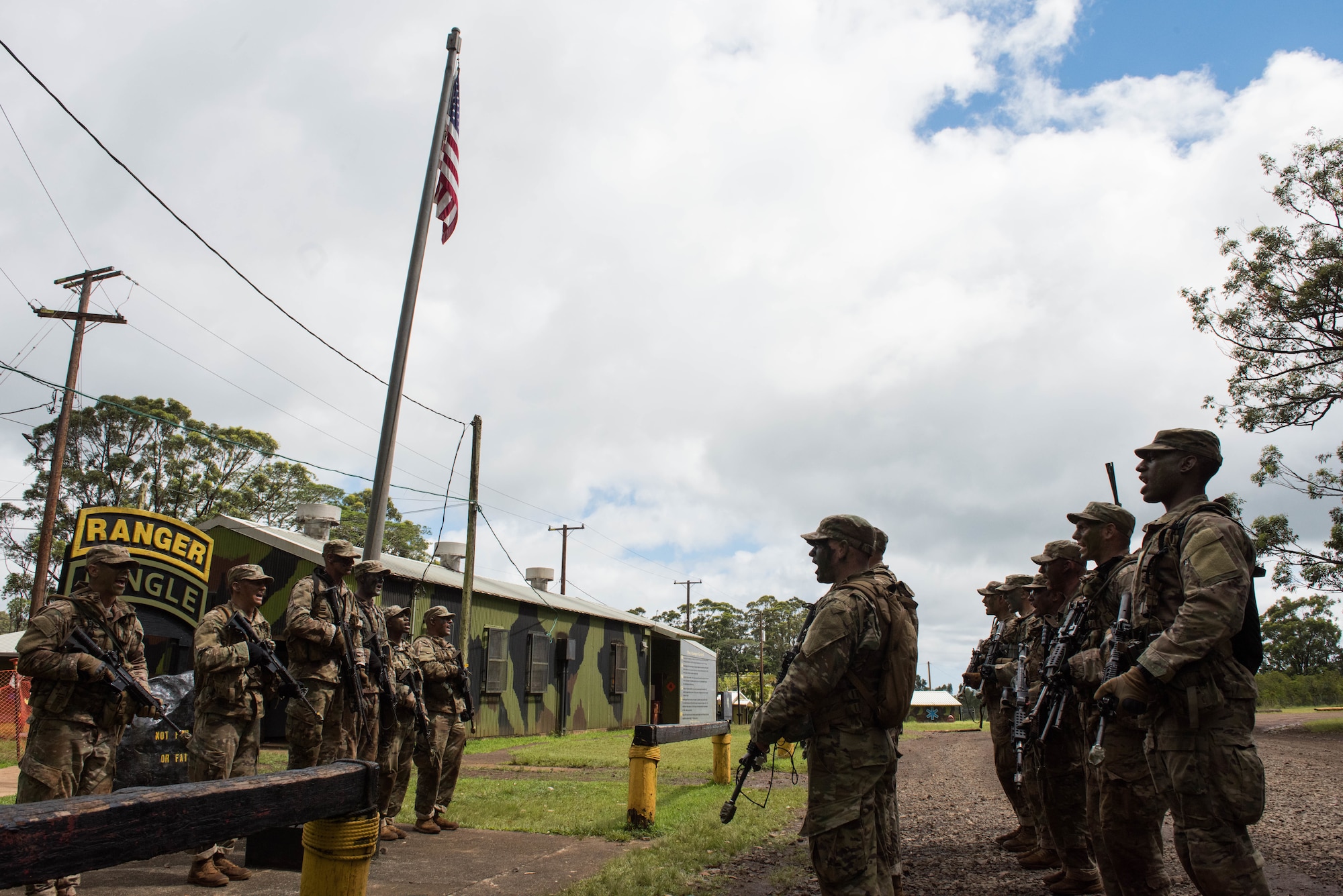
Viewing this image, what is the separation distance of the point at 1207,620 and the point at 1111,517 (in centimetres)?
171

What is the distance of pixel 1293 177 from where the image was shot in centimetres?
2080

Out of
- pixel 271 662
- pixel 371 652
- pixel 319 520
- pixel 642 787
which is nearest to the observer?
→ pixel 271 662

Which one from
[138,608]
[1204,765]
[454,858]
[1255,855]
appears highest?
[138,608]

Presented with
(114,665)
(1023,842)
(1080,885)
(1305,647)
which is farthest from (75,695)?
(1305,647)

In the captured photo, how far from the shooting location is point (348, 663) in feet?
20.8

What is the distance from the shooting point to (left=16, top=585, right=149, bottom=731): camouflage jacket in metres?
4.89

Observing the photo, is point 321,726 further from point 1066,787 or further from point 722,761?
point 722,761

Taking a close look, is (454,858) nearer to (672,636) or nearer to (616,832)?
(616,832)

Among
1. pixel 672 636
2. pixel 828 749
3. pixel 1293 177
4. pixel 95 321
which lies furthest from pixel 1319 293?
pixel 95 321

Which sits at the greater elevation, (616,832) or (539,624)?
(539,624)

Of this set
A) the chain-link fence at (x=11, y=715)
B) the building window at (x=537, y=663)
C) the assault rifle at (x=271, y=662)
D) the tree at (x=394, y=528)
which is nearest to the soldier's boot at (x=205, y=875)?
the assault rifle at (x=271, y=662)

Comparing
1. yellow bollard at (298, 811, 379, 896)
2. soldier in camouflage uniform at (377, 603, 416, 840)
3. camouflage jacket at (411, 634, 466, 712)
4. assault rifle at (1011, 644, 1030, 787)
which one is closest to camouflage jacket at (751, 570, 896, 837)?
yellow bollard at (298, 811, 379, 896)

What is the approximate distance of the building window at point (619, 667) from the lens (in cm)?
2534

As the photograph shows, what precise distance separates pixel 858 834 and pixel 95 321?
2327 cm
